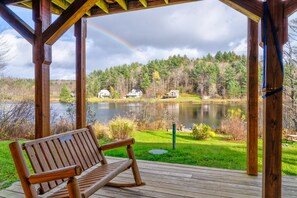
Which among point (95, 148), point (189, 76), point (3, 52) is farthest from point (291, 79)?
point (3, 52)

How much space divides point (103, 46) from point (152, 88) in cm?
282

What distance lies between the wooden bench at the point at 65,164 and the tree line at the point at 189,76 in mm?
3313

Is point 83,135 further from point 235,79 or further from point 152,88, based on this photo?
point 235,79

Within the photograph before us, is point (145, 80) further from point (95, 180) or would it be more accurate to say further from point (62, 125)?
point (95, 180)

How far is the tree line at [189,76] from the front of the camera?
208 inches

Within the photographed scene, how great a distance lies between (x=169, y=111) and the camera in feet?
19.0

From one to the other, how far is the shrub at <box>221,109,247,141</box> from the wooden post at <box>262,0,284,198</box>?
3.54 meters

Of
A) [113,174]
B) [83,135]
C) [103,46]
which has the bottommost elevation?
[113,174]

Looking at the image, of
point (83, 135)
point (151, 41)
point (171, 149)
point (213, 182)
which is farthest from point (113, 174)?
point (151, 41)

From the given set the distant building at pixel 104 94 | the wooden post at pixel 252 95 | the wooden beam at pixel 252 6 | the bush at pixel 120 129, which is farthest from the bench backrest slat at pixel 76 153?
the distant building at pixel 104 94

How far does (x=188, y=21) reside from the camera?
260 inches

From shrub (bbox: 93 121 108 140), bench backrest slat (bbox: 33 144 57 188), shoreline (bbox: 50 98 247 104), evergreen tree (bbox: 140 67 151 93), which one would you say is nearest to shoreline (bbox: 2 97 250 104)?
shoreline (bbox: 50 98 247 104)

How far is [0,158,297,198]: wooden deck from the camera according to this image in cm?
234

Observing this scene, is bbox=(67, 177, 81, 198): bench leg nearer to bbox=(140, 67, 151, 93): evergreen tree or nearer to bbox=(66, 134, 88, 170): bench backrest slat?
bbox=(66, 134, 88, 170): bench backrest slat
